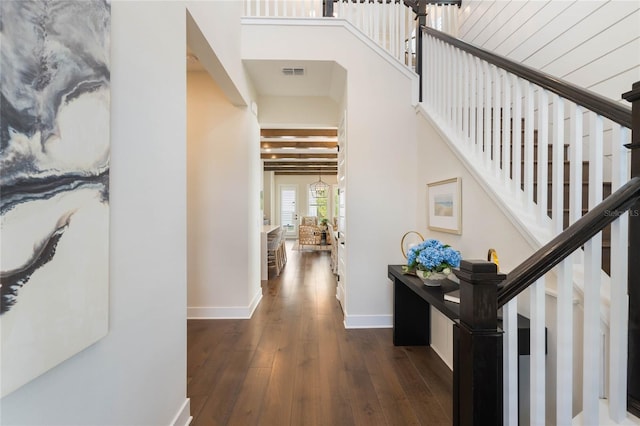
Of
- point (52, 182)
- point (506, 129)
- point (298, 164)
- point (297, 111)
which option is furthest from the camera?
point (298, 164)

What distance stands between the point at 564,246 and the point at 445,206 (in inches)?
58.6

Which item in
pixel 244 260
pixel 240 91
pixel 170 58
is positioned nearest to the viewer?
pixel 170 58

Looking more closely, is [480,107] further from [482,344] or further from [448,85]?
[482,344]

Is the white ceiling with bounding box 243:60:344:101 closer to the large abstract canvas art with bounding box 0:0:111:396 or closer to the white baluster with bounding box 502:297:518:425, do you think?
the large abstract canvas art with bounding box 0:0:111:396

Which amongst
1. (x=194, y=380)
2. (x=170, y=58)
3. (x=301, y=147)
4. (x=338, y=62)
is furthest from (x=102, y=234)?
(x=301, y=147)

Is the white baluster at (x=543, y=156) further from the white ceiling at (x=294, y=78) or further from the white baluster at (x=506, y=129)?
the white ceiling at (x=294, y=78)

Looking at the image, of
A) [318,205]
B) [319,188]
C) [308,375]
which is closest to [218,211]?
[308,375]

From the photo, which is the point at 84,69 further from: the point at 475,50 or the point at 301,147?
the point at 301,147

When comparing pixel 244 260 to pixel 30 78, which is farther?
pixel 244 260

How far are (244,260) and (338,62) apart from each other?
8.19ft

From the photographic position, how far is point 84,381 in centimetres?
96

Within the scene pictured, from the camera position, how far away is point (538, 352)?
1.05 m

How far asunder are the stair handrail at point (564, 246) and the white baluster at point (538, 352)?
62 millimetres

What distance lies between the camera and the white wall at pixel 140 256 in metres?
0.94
